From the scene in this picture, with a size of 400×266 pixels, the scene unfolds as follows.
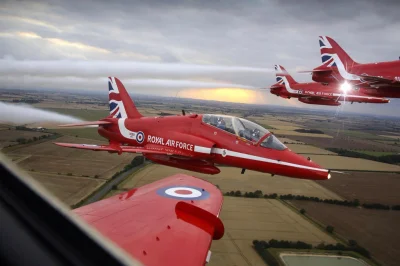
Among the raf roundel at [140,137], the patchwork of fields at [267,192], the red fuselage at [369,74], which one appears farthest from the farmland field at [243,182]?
the red fuselage at [369,74]

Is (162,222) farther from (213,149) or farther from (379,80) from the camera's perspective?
(379,80)

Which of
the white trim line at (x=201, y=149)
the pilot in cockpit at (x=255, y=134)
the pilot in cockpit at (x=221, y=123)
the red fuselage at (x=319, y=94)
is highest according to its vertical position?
the red fuselage at (x=319, y=94)

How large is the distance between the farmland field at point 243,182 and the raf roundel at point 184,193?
38.3 feet

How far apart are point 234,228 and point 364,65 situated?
10422 millimetres

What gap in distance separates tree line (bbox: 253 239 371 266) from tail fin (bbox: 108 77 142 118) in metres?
8.67

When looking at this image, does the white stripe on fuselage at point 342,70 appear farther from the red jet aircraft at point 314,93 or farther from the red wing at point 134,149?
the red wing at point 134,149

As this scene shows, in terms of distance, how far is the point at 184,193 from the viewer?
6.45m

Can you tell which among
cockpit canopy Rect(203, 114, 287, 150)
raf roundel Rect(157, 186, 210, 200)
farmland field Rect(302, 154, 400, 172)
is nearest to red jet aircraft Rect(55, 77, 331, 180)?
cockpit canopy Rect(203, 114, 287, 150)

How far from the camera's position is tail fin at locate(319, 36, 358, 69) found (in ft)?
48.4

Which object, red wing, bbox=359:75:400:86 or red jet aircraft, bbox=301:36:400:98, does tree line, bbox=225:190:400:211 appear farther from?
red wing, bbox=359:75:400:86

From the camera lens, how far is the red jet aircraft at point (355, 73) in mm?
11727

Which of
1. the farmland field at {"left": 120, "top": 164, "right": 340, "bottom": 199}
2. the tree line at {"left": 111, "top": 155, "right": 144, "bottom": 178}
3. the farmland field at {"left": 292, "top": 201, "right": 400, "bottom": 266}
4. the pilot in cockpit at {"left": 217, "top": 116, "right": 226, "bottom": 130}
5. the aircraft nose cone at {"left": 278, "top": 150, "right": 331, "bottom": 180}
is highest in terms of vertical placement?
the pilot in cockpit at {"left": 217, "top": 116, "right": 226, "bottom": 130}

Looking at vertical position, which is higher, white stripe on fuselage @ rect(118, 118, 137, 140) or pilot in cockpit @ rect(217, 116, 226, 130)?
pilot in cockpit @ rect(217, 116, 226, 130)

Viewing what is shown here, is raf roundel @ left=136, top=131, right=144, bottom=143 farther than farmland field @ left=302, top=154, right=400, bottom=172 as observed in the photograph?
No
